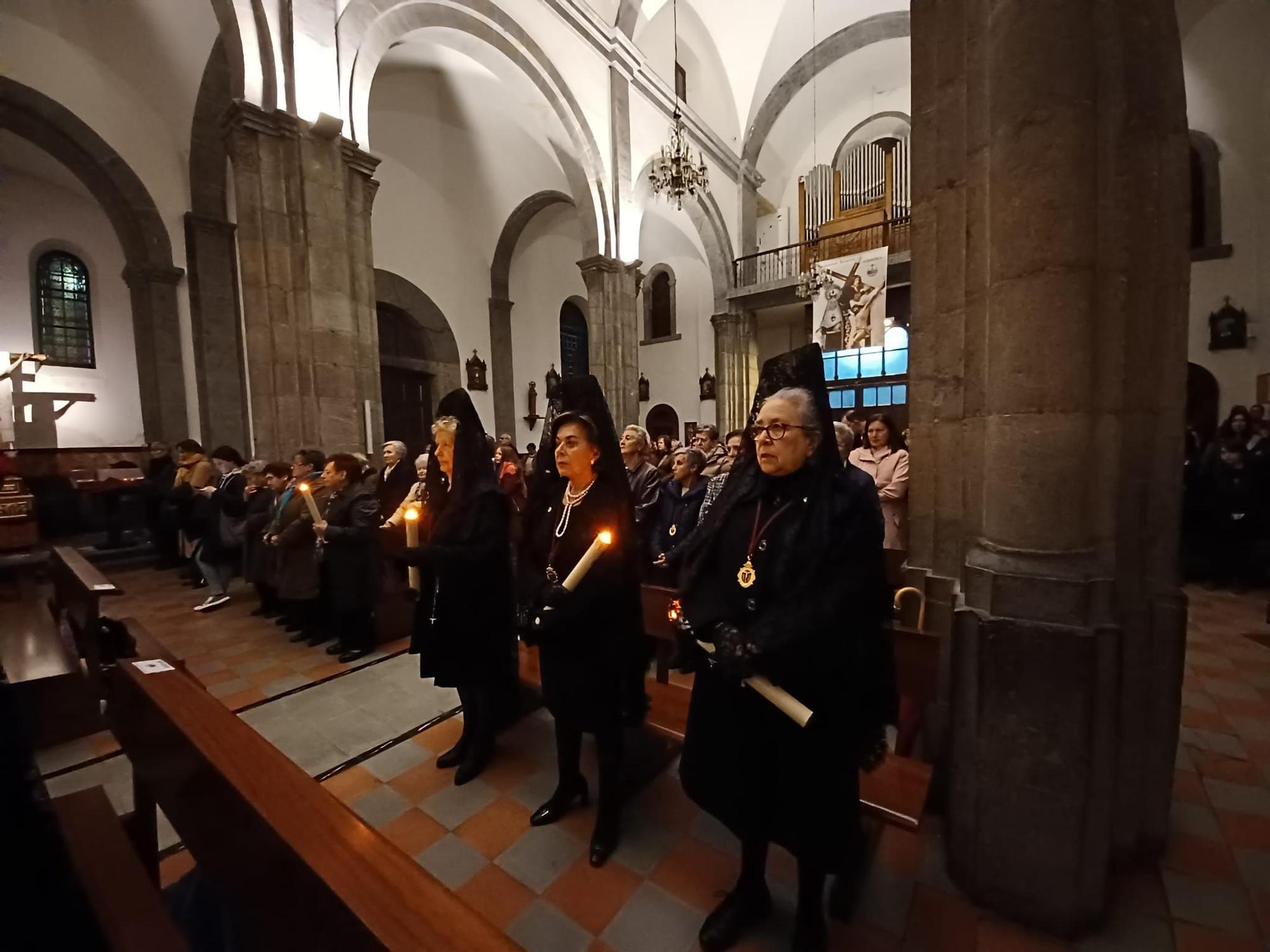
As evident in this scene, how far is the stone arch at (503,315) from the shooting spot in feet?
45.8

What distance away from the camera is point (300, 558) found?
14.8ft

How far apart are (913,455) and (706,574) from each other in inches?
63.6

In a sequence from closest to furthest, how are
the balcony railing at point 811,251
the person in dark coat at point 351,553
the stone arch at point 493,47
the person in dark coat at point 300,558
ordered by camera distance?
the person in dark coat at point 351,553, the person in dark coat at point 300,558, the stone arch at point 493,47, the balcony railing at point 811,251

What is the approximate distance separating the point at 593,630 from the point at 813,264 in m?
13.3

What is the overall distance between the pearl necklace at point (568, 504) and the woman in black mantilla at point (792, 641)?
609 millimetres

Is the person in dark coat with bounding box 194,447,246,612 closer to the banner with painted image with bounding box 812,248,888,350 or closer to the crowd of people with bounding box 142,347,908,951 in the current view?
the crowd of people with bounding box 142,347,908,951

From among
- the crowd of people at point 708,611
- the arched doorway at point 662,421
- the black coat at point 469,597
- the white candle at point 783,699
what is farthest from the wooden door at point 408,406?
the white candle at point 783,699

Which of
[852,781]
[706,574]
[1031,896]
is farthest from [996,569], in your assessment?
[1031,896]

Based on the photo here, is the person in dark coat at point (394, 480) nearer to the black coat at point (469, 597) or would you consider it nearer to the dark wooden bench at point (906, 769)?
the black coat at point (469, 597)

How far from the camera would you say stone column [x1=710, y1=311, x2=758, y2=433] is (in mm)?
16000

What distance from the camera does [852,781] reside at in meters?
1.69

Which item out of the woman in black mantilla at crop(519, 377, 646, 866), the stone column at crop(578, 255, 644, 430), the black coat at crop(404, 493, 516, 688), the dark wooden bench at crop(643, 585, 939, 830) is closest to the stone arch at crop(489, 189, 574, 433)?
the stone column at crop(578, 255, 644, 430)

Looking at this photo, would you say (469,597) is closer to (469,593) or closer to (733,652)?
(469,593)

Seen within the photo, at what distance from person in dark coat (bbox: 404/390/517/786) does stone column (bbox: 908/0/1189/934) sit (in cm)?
199
